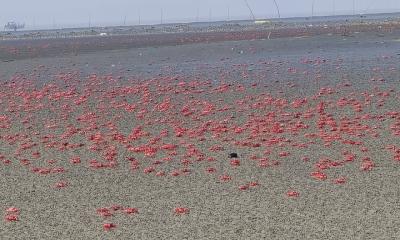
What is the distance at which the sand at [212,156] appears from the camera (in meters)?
15.5

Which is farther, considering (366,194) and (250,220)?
(366,194)

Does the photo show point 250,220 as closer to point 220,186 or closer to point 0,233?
point 220,186

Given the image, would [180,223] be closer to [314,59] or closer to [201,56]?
[314,59]

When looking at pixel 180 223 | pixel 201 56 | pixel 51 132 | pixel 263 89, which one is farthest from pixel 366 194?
pixel 201 56

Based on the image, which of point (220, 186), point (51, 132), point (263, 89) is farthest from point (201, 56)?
point (220, 186)

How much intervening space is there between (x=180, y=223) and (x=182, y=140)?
9751 mm

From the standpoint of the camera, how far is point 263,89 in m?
36.6

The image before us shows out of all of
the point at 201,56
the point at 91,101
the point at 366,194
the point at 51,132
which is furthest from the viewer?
the point at 201,56

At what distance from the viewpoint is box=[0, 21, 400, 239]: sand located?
15453 mm

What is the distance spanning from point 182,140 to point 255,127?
2746 millimetres

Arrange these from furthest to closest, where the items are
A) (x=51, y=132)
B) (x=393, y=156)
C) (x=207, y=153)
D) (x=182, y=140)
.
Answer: (x=51, y=132), (x=182, y=140), (x=207, y=153), (x=393, y=156)

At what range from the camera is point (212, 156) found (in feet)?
73.0

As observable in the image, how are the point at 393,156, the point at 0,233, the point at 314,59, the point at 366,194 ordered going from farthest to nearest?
the point at 314,59 < the point at 393,156 < the point at 366,194 < the point at 0,233

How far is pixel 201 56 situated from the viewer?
59.8 metres
